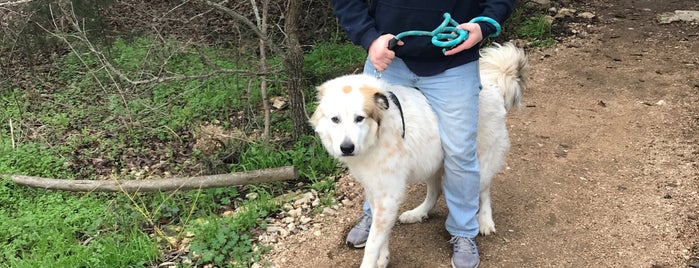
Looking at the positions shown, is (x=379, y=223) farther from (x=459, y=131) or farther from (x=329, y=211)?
(x=329, y=211)

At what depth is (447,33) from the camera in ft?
8.50

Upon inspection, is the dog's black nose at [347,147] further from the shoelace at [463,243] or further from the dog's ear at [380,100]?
the shoelace at [463,243]

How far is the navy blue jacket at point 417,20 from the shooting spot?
2658 millimetres

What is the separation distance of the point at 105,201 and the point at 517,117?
3.70 meters

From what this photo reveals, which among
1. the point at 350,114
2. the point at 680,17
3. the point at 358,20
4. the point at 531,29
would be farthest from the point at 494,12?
the point at 680,17

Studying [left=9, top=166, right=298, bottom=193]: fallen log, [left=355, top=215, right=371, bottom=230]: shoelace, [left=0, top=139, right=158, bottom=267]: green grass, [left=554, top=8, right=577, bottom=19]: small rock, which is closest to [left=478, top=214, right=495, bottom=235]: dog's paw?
[left=355, top=215, right=371, bottom=230]: shoelace

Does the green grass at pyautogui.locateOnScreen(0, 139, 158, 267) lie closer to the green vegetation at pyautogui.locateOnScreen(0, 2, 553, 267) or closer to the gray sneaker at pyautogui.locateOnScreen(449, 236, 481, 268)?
the green vegetation at pyautogui.locateOnScreen(0, 2, 553, 267)

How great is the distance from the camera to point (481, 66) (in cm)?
322

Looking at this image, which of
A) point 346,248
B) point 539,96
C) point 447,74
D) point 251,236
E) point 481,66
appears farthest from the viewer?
point 539,96

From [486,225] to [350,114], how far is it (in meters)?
1.44

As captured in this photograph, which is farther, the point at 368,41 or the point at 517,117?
the point at 517,117

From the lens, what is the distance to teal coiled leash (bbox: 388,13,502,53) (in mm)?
2561

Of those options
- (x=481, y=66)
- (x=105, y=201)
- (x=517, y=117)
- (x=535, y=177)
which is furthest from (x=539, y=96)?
(x=105, y=201)

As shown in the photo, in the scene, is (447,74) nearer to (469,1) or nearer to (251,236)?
(469,1)
